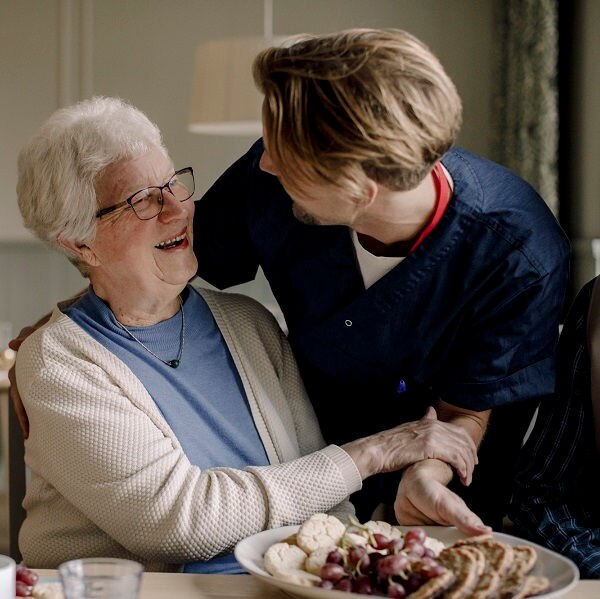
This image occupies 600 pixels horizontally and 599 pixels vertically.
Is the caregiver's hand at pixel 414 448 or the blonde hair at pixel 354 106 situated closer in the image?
the blonde hair at pixel 354 106

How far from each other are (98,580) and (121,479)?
Answer: 42 centimetres

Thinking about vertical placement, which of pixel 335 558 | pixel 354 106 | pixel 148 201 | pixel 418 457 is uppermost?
pixel 354 106

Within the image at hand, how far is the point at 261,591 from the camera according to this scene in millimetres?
1169

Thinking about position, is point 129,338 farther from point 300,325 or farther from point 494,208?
point 494,208

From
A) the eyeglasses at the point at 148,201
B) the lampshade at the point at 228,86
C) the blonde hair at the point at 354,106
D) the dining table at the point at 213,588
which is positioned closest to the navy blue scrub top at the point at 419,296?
the eyeglasses at the point at 148,201

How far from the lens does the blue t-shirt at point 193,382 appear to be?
1.53 meters

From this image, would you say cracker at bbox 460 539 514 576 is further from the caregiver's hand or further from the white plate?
the caregiver's hand

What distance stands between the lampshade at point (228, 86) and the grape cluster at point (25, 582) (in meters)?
2.50

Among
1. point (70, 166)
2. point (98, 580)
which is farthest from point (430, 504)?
point (70, 166)

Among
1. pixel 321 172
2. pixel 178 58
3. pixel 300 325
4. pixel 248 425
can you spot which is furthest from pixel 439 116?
pixel 178 58

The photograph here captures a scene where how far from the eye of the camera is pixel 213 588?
117 centimetres

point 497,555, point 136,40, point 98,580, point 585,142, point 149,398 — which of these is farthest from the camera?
point 136,40

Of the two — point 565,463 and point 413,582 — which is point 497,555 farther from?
point 565,463

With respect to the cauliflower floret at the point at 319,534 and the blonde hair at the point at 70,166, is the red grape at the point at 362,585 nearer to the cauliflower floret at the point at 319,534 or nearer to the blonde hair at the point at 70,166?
the cauliflower floret at the point at 319,534
